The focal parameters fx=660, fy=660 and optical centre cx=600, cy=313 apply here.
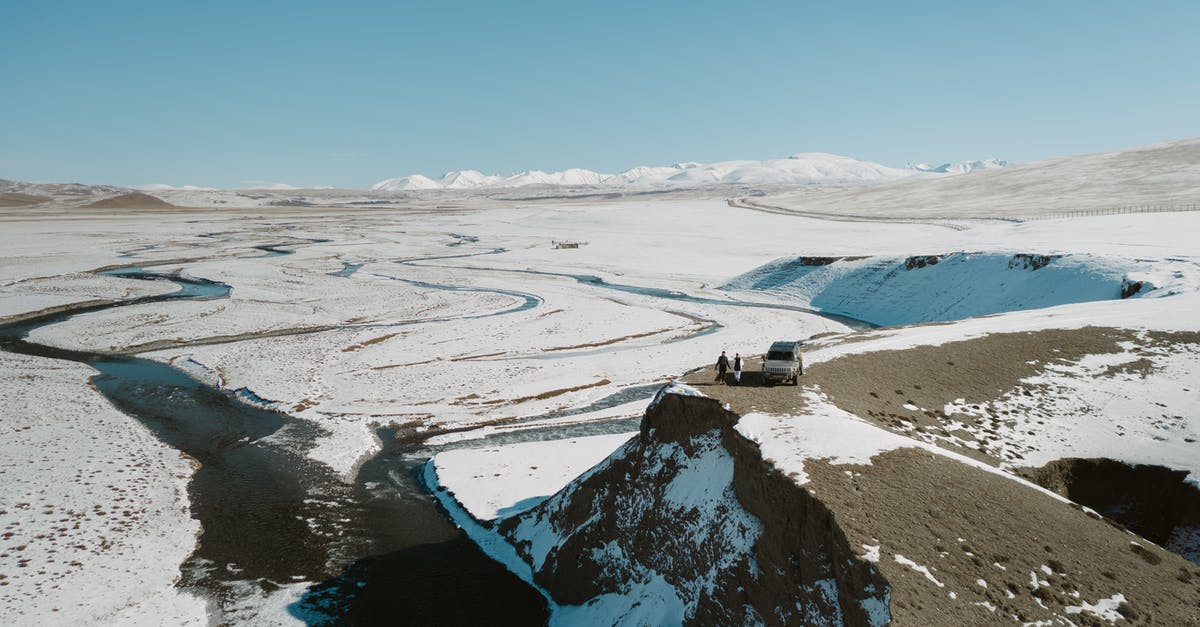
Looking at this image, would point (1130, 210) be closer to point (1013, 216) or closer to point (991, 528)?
point (1013, 216)

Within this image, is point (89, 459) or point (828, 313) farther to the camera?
point (828, 313)

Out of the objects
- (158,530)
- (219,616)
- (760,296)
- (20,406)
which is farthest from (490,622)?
(760,296)

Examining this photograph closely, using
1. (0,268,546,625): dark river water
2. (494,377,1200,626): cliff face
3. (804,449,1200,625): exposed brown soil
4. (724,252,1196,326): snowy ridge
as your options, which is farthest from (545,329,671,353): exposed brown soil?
(804,449,1200,625): exposed brown soil

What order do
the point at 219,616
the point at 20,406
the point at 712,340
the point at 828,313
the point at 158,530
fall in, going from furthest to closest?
the point at 828,313, the point at 712,340, the point at 20,406, the point at 158,530, the point at 219,616

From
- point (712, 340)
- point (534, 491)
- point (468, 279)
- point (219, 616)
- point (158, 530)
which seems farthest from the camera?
point (468, 279)

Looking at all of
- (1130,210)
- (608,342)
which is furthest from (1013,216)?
(608,342)

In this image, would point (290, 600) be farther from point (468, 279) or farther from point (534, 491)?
point (468, 279)
